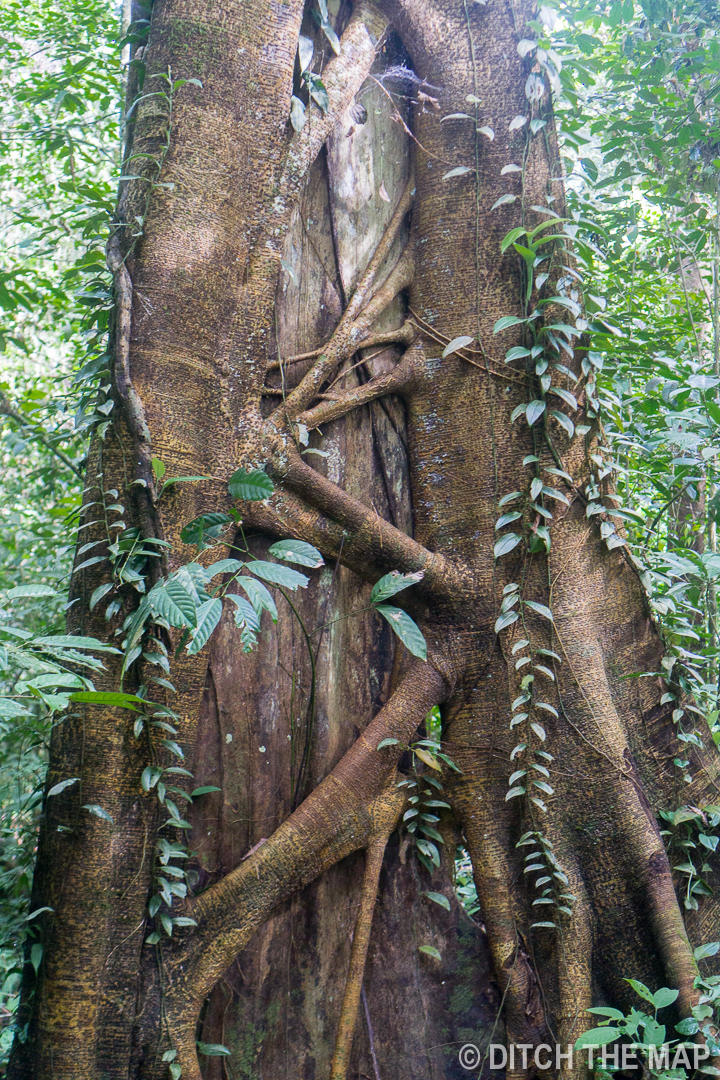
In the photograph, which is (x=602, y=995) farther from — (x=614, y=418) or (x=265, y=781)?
(x=614, y=418)

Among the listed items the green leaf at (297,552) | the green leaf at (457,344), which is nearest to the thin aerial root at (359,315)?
the green leaf at (457,344)

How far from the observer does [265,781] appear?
2.44 metres

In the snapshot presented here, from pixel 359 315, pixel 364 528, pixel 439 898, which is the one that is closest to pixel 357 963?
pixel 439 898

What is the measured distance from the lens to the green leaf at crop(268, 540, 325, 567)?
5.90 ft

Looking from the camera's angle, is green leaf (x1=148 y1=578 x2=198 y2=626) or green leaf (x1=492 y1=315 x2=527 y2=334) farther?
green leaf (x1=492 y1=315 x2=527 y2=334)

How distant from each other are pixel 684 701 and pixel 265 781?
1.51 metres

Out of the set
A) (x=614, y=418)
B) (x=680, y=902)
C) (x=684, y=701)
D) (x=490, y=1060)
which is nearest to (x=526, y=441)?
(x=614, y=418)

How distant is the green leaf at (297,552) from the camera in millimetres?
1800

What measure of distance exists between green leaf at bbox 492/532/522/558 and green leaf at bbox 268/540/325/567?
92cm

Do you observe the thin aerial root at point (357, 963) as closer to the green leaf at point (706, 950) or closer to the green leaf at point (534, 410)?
the green leaf at point (706, 950)

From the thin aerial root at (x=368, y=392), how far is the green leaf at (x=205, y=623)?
1.16 meters

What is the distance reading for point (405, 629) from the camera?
2016mm

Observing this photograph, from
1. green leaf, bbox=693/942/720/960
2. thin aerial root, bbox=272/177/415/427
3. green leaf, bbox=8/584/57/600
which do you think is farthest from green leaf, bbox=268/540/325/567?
green leaf, bbox=693/942/720/960

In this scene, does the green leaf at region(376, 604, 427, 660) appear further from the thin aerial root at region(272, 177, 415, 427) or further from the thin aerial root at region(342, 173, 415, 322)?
the thin aerial root at region(342, 173, 415, 322)
